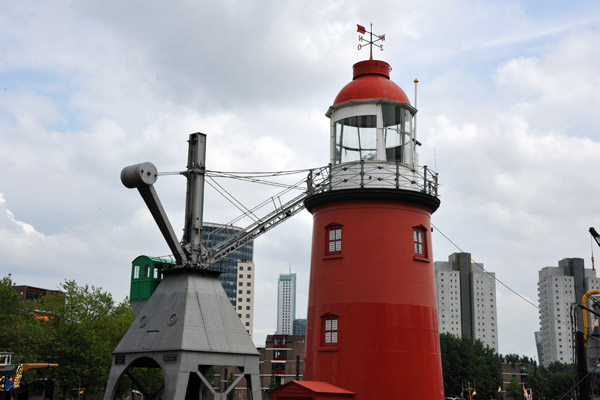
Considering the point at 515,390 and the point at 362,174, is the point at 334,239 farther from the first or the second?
the point at 515,390

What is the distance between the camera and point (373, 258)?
31047 millimetres

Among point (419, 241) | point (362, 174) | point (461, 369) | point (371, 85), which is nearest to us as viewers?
point (362, 174)

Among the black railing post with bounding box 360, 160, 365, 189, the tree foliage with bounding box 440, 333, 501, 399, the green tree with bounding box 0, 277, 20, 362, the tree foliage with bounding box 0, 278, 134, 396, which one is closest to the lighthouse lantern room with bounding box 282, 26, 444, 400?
the black railing post with bounding box 360, 160, 365, 189

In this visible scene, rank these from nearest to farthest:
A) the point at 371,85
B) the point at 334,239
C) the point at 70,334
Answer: the point at 334,239 < the point at 371,85 < the point at 70,334

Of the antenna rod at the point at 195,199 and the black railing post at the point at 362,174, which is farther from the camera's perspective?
the black railing post at the point at 362,174

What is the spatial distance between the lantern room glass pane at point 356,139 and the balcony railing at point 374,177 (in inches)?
23.2

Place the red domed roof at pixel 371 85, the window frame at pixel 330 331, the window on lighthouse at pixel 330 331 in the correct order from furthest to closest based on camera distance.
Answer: the red domed roof at pixel 371 85
the window on lighthouse at pixel 330 331
the window frame at pixel 330 331

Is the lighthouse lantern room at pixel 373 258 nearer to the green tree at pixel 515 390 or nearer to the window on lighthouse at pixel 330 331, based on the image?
the window on lighthouse at pixel 330 331

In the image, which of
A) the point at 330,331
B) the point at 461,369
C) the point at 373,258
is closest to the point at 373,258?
the point at 373,258

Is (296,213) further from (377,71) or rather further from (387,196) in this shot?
(377,71)

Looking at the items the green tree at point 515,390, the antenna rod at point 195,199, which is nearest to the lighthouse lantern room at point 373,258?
the antenna rod at point 195,199

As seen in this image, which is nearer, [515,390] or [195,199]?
[195,199]

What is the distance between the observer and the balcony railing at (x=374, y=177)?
3200cm

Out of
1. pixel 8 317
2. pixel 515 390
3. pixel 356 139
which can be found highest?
pixel 356 139
